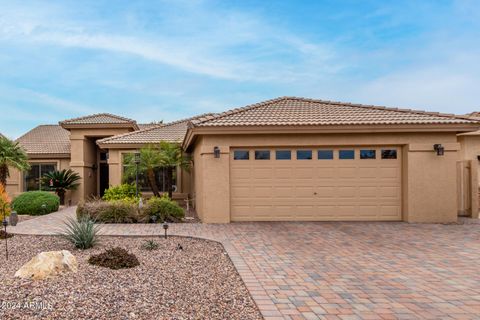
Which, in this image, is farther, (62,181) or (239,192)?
(62,181)

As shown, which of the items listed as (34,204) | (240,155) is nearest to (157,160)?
(240,155)

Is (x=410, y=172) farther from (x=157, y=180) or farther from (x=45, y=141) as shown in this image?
(x=45, y=141)

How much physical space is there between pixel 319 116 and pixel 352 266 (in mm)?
6576

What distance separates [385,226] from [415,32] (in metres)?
11.2

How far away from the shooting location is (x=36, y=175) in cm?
1997

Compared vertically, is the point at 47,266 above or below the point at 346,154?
below

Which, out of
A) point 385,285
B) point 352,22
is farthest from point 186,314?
point 352,22

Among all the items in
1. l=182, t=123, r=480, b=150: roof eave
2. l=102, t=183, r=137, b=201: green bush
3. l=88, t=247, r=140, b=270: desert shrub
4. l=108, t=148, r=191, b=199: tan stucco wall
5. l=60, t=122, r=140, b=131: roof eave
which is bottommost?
l=88, t=247, r=140, b=270: desert shrub

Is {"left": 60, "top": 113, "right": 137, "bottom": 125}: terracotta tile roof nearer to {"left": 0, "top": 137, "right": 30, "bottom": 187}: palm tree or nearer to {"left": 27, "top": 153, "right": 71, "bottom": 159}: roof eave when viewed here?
{"left": 27, "top": 153, "right": 71, "bottom": 159}: roof eave

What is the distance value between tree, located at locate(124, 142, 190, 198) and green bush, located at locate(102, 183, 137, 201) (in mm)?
654

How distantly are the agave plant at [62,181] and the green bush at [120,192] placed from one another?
414cm

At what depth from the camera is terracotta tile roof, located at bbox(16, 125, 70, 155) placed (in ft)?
65.9

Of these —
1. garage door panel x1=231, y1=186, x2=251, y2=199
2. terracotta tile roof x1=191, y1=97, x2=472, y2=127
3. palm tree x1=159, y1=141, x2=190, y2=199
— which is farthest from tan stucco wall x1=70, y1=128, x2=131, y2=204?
garage door panel x1=231, y1=186, x2=251, y2=199

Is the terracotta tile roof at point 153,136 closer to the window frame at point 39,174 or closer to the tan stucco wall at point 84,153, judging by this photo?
the tan stucco wall at point 84,153
